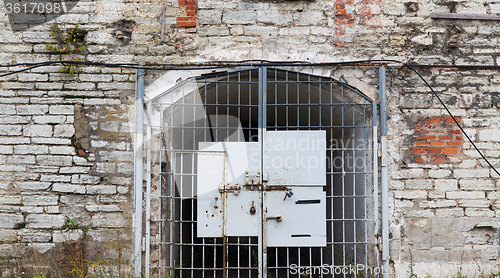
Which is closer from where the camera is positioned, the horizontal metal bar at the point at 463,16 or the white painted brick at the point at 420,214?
the white painted brick at the point at 420,214

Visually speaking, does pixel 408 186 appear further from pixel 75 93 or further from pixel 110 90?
pixel 75 93

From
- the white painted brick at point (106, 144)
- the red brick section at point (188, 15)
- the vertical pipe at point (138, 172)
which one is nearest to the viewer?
the vertical pipe at point (138, 172)

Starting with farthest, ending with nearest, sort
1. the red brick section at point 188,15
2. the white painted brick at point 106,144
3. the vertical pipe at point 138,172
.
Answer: the red brick section at point 188,15 < the white painted brick at point 106,144 < the vertical pipe at point 138,172

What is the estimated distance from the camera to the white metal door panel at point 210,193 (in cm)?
396

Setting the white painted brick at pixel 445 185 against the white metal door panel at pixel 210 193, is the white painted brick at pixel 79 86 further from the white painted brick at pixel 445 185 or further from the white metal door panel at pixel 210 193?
the white painted brick at pixel 445 185

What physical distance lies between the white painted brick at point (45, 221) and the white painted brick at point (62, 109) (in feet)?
3.69

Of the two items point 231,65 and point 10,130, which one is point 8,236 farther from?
point 231,65

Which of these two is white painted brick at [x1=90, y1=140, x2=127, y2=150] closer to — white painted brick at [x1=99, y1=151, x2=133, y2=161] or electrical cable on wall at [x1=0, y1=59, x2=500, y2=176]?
white painted brick at [x1=99, y1=151, x2=133, y2=161]

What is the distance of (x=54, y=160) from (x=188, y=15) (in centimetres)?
218

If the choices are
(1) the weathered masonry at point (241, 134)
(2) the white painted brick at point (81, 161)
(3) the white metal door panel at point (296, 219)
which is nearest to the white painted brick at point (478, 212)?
(1) the weathered masonry at point (241, 134)

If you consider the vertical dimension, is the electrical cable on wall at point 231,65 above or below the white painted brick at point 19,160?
above

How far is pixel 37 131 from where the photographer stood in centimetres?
393

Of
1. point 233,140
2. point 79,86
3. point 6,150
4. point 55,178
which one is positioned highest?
point 79,86

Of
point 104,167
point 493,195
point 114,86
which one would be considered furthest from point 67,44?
point 493,195
